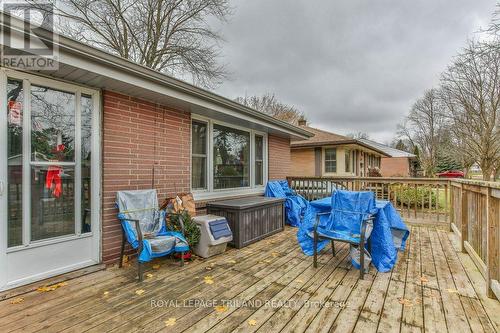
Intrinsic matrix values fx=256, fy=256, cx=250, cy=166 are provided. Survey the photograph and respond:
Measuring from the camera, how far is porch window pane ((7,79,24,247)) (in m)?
2.62

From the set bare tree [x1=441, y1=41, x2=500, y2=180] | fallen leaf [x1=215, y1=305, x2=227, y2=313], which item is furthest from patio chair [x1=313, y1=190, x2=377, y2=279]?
bare tree [x1=441, y1=41, x2=500, y2=180]

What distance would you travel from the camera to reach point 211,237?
12.1 ft

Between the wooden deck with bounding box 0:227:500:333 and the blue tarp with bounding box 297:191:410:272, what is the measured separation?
0.62ft

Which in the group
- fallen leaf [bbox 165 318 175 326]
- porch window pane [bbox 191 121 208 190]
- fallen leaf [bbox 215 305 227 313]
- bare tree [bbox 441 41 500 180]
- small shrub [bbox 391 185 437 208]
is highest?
bare tree [bbox 441 41 500 180]

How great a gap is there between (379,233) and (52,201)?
3.99 meters

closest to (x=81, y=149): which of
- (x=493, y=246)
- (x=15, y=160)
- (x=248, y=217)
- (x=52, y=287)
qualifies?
(x=15, y=160)

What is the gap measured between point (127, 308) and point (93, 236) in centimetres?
136

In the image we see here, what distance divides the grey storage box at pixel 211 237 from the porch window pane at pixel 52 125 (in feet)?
6.19

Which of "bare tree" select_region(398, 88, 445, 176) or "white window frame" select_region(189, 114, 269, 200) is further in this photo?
"bare tree" select_region(398, 88, 445, 176)

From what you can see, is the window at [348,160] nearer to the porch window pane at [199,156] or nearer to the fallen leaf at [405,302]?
the porch window pane at [199,156]

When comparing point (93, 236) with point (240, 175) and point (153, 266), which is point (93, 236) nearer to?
point (153, 266)

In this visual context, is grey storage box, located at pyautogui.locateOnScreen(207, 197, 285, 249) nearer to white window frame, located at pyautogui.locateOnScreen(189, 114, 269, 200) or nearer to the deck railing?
white window frame, located at pyautogui.locateOnScreen(189, 114, 269, 200)

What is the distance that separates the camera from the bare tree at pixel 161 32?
31.9 ft

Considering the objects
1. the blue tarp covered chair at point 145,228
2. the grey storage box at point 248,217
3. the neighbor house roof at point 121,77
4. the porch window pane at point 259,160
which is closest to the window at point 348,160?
the porch window pane at point 259,160
